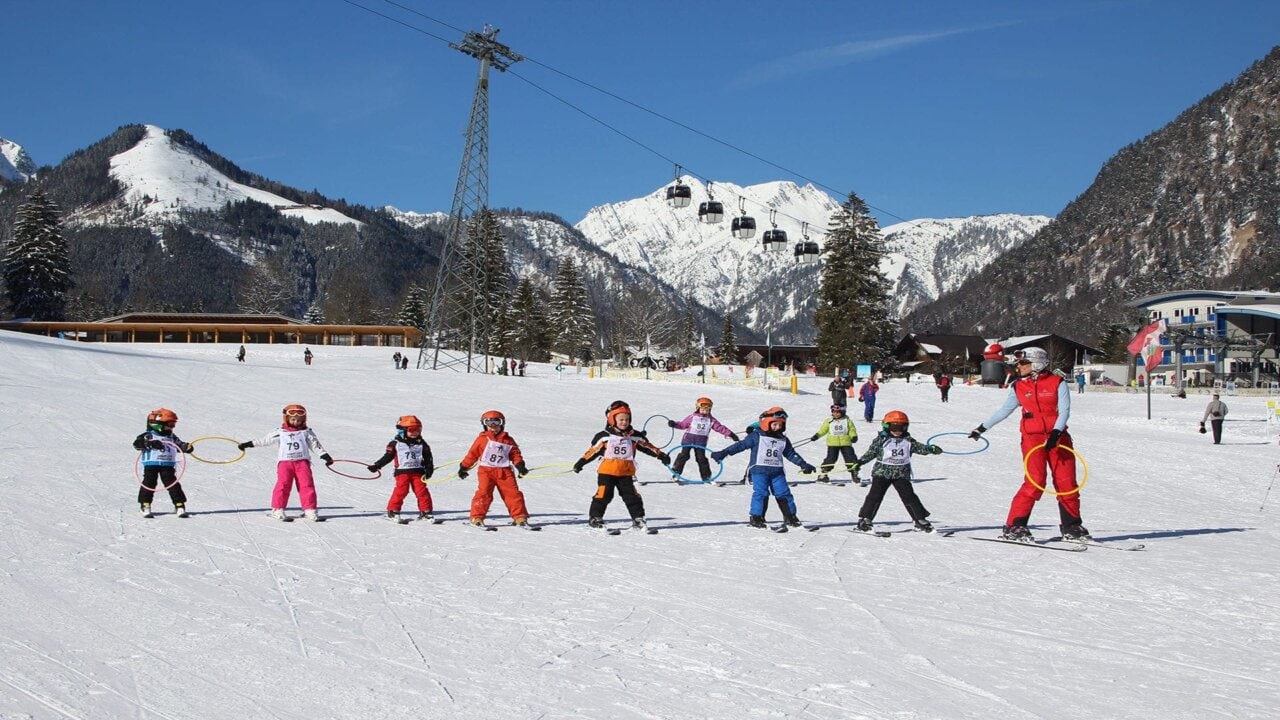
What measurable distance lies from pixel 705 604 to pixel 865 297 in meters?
61.2

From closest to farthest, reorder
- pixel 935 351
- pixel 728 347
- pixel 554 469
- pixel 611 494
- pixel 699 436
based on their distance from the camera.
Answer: pixel 611 494 → pixel 699 436 → pixel 554 469 → pixel 728 347 → pixel 935 351

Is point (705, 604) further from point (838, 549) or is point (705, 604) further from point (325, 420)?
point (325, 420)

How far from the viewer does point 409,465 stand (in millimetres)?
11492

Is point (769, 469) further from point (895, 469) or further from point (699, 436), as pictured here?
point (699, 436)

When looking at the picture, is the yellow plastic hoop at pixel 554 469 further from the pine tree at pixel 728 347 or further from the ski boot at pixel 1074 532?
the pine tree at pixel 728 347

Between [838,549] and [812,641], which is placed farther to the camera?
[838,549]

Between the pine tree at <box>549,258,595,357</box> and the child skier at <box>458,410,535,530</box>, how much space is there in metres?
76.1

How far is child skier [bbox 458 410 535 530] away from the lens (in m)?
10.9

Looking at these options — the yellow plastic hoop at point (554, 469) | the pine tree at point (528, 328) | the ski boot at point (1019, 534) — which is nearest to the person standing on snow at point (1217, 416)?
the yellow plastic hoop at point (554, 469)

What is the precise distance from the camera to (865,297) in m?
66.4

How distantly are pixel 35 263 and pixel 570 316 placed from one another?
42482mm

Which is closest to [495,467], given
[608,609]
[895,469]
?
[608,609]

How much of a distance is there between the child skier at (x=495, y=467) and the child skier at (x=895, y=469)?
4058 mm

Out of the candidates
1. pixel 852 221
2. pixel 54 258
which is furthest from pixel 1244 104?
pixel 54 258
